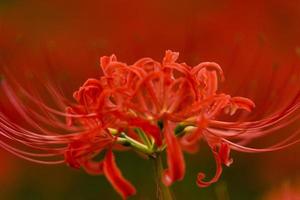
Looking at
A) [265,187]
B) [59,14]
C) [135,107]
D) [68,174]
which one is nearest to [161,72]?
[135,107]

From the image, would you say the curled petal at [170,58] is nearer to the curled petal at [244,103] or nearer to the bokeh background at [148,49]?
the curled petal at [244,103]

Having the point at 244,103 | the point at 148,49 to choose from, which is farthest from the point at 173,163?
the point at 148,49

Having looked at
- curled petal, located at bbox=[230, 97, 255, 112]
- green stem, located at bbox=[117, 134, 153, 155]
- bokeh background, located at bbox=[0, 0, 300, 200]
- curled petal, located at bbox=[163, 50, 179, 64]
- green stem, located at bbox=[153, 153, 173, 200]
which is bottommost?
green stem, located at bbox=[153, 153, 173, 200]

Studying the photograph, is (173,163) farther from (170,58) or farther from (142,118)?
(170,58)

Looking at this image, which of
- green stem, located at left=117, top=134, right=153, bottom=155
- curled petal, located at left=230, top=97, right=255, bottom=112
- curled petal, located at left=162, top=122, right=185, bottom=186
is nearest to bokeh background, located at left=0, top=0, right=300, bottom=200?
curled petal, located at left=230, top=97, right=255, bottom=112

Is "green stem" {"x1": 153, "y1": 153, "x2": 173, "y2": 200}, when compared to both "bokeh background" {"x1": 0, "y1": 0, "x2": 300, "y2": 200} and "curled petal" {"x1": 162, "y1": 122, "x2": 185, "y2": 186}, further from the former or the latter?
"bokeh background" {"x1": 0, "y1": 0, "x2": 300, "y2": 200}

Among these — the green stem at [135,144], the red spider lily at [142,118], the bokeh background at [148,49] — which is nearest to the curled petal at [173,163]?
the red spider lily at [142,118]
